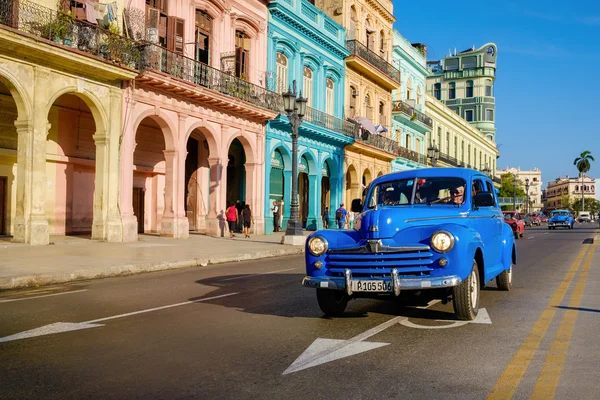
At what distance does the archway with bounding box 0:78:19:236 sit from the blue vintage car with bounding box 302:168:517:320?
1486cm

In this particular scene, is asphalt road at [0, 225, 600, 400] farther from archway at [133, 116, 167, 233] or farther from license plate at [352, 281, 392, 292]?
archway at [133, 116, 167, 233]

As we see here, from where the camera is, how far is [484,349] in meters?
5.58

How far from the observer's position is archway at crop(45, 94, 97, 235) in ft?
66.8

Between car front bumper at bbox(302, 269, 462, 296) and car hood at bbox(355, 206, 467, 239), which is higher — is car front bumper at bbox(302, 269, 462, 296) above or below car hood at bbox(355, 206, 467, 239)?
below

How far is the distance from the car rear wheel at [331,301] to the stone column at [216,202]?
59.8ft

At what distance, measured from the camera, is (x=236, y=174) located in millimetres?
30453

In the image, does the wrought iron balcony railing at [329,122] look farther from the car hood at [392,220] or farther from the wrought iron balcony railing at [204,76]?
the car hood at [392,220]

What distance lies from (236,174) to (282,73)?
5426mm

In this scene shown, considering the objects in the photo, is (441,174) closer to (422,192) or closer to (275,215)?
(422,192)

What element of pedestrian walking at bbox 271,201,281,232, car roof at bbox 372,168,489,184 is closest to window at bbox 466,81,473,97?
pedestrian walking at bbox 271,201,281,232

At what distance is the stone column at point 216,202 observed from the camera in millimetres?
25266

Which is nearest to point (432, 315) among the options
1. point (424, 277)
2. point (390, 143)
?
point (424, 277)

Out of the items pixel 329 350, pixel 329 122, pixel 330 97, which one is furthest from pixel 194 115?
pixel 329 350

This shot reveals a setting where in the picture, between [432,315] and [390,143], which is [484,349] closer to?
[432,315]
